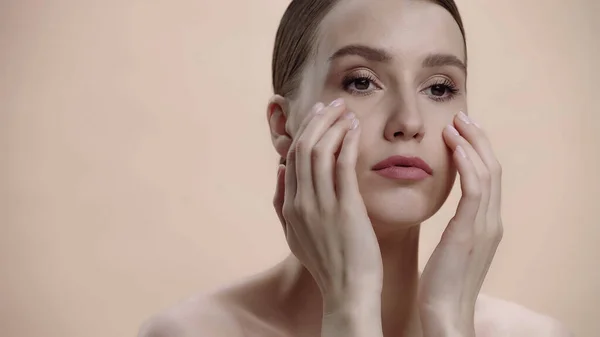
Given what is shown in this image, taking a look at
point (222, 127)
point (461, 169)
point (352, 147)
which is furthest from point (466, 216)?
point (222, 127)

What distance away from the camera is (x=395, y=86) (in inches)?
46.4

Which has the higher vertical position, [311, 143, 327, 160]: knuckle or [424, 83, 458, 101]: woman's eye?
[424, 83, 458, 101]: woman's eye

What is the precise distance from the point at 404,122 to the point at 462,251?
0.21m

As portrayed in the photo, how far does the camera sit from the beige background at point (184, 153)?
6.12 ft

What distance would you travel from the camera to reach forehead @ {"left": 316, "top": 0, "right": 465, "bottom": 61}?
119cm

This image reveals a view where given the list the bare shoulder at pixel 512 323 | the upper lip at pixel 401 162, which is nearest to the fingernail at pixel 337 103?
the upper lip at pixel 401 162

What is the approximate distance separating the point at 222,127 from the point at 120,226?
13.0 inches

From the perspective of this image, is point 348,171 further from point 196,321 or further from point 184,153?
point 184,153

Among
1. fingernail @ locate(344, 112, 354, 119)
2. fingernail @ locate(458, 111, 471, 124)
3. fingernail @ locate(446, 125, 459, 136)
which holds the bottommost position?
fingernail @ locate(446, 125, 459, 136)

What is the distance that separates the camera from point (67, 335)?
1.88 m

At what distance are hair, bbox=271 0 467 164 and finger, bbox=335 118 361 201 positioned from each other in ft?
0.67

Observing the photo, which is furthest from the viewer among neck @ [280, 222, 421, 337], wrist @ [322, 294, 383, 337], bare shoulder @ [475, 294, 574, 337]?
bare shoulder @ [475, 294, 574, 337]

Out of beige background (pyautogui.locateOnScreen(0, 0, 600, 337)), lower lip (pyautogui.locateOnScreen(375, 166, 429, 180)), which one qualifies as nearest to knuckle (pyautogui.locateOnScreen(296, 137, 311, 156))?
lower lip (pyautogui.locateOnScreen(375, 166, 429, 180))

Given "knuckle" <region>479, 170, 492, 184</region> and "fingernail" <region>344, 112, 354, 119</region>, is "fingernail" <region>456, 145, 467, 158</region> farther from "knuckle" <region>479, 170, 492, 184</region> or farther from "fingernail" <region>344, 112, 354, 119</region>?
"fingernail" <region>344, 112, 354, 119</region>
